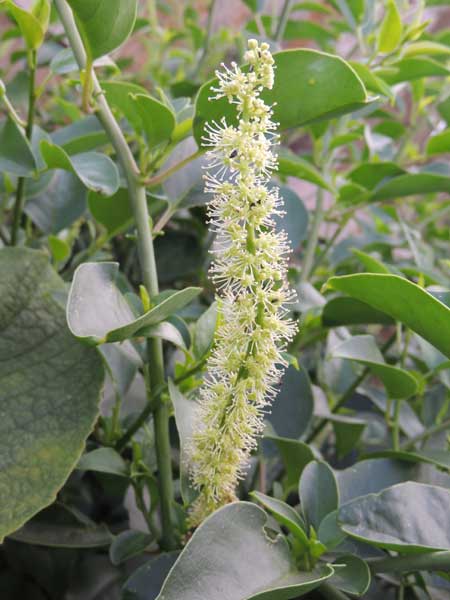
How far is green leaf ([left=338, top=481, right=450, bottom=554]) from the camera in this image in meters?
0.38

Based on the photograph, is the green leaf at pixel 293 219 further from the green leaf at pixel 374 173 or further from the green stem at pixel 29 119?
the green stem at pixel 29 119

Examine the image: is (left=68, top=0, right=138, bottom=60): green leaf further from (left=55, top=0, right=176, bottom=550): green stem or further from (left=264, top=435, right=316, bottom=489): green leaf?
(left=264, top=435, right=316, bottom=489): green leaf

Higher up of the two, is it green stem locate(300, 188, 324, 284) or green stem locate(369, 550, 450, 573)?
green stem locate(300, 188, 324, 284)

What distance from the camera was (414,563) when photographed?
1.29 feet

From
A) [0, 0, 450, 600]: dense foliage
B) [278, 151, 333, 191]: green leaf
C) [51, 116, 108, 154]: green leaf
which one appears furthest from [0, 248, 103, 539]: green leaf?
[278, 151, 333, 191]: green leaf

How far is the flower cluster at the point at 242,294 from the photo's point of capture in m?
0.35

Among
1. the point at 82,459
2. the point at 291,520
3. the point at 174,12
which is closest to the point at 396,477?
the point at 291,520

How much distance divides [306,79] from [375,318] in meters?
0.21

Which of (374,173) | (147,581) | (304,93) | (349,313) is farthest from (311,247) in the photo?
(147,581)

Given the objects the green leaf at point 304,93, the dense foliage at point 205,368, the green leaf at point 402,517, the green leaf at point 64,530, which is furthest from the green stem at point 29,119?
the green leaf at point 402,517

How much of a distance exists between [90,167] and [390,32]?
0.33m

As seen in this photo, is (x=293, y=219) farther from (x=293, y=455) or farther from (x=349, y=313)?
(x=293, y=455)

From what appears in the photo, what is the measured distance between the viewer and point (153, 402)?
0.44 m

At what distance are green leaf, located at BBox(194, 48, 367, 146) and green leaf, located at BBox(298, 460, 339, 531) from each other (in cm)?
24
